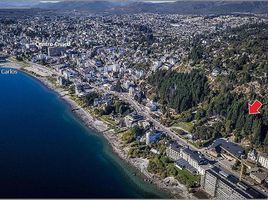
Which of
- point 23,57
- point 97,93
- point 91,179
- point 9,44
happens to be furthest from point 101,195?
point 9,44

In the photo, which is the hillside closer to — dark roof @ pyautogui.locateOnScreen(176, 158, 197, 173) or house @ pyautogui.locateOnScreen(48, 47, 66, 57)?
house @ pyautogui.locateOnScreen(48, 47, 66, 57)

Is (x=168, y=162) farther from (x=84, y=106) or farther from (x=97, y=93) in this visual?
(x=97, y=93)

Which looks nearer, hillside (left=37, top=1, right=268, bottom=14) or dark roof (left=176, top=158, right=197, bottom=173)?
dark roof (left=176, top=158, right=197, bottom=173)

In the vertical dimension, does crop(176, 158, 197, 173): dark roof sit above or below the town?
below

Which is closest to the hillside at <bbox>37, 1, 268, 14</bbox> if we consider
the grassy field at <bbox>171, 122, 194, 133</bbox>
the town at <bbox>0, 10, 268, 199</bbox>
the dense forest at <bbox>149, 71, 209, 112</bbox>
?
the town at <bbox>0, 10, 268, 199</bbox>

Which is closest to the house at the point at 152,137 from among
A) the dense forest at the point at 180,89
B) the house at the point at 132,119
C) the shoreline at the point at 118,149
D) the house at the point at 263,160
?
the shoreline at the point at 118,149

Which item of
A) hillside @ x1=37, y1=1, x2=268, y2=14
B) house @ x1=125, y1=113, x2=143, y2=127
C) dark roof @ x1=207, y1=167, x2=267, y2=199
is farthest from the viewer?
hillside @ x1=37, y1=1, x2=268, y2=14
